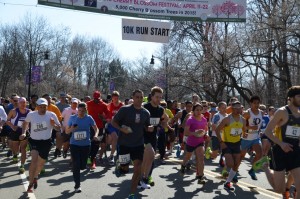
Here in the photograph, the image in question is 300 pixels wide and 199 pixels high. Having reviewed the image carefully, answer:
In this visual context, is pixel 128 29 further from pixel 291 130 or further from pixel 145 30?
pixel 291 130

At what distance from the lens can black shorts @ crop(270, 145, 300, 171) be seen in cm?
601

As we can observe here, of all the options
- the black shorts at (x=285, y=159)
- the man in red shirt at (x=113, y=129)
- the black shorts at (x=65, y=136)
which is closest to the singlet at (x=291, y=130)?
the black shorts at (x=285, y=159)

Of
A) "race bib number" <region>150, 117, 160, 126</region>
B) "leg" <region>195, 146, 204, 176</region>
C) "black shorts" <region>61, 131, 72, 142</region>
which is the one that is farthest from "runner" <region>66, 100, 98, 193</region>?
"black shorts" <region>61, 131, 72, 142</region>

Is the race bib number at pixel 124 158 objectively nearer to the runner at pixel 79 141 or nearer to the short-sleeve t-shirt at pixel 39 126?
the runner at pixel 79 141

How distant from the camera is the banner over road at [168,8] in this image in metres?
15.2

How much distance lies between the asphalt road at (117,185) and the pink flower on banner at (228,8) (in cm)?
730

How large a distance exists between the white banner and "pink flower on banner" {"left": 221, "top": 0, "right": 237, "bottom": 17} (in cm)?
250

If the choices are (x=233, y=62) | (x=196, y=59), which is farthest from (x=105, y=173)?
(x=196, y=59)

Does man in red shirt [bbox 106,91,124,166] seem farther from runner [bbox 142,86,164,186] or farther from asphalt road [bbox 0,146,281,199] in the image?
runner [bbox 142,86,164,186]

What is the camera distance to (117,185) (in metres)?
8.87

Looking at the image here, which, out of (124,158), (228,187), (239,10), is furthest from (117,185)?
(239,10)

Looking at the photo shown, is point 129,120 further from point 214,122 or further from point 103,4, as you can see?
point 103,4

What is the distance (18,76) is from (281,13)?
46.6m

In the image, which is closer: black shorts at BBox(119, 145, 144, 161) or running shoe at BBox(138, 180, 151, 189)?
black shorts at BBox(119, 145, 144, 161)
